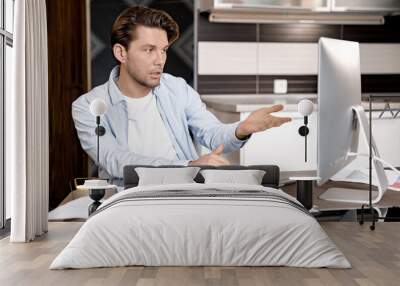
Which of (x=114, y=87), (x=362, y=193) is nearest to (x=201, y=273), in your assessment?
(x=362, y=193)

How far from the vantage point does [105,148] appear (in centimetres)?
665

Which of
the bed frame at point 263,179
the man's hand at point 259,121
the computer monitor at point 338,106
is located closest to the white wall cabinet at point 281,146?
the man's hand at point 259,121

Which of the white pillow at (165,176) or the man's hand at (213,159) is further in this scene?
the man's hand at (213,159)

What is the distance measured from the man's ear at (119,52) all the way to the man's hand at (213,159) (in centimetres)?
116

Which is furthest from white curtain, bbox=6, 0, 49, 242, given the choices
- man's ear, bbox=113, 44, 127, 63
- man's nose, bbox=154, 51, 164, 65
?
man's nose, bbox=154, 51, 164, 65

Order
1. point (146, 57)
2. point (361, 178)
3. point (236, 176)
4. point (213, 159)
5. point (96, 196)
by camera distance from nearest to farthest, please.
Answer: point (361, 178)
point (236, 176)
point (96, 196)
point (213, 159)
point (146, 57)

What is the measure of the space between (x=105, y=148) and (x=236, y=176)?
1.37m

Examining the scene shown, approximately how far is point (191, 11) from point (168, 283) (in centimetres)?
360

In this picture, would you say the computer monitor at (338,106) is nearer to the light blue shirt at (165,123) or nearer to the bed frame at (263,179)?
the bed frame at (263,179)

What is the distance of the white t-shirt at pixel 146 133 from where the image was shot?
6621 mm

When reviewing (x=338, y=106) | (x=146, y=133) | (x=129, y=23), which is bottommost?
(x=146, y=133)

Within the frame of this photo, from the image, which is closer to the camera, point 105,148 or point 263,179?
point 263,179

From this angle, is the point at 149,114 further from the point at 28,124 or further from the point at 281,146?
the point at 28,124

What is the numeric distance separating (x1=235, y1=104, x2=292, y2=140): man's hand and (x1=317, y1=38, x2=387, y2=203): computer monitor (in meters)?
2.48
